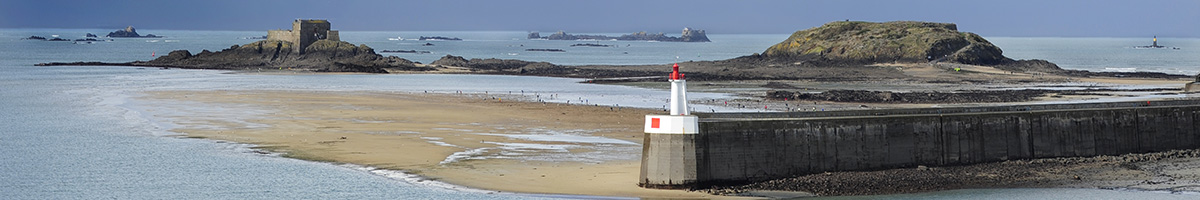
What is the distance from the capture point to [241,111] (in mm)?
39969

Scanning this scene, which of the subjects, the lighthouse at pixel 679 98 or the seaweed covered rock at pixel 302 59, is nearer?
the lighthouse at pixel 679 98

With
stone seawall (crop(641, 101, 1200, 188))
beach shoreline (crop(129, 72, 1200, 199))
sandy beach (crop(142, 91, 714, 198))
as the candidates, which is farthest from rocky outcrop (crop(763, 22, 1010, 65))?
stone seawall (crop(641, 101, 1200, 188))

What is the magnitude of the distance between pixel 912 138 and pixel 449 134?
12789 millimetres

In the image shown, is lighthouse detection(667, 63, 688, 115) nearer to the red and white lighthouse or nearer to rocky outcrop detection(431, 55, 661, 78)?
the red and white lighthouse

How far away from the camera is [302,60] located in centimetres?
7906

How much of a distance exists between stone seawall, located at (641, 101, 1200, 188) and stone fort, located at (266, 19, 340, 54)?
61.3m

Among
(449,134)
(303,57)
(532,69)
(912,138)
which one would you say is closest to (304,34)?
(303,57)

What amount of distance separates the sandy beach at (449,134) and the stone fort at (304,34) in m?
31.1

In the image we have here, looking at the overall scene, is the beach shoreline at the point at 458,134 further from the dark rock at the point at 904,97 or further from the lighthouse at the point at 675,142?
the dark rock at the point at 904,97

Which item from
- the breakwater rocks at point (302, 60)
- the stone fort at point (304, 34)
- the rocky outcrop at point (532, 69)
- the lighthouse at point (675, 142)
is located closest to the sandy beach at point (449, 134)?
the lighthouse at point (675, 142)

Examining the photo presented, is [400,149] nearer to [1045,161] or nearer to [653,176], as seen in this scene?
[653,176]

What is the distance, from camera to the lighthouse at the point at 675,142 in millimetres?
19734

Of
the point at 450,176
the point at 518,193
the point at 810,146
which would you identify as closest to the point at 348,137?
the point at 450,176

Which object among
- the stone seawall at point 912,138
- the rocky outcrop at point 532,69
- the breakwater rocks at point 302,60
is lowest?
the stone seawall at point 912,138
